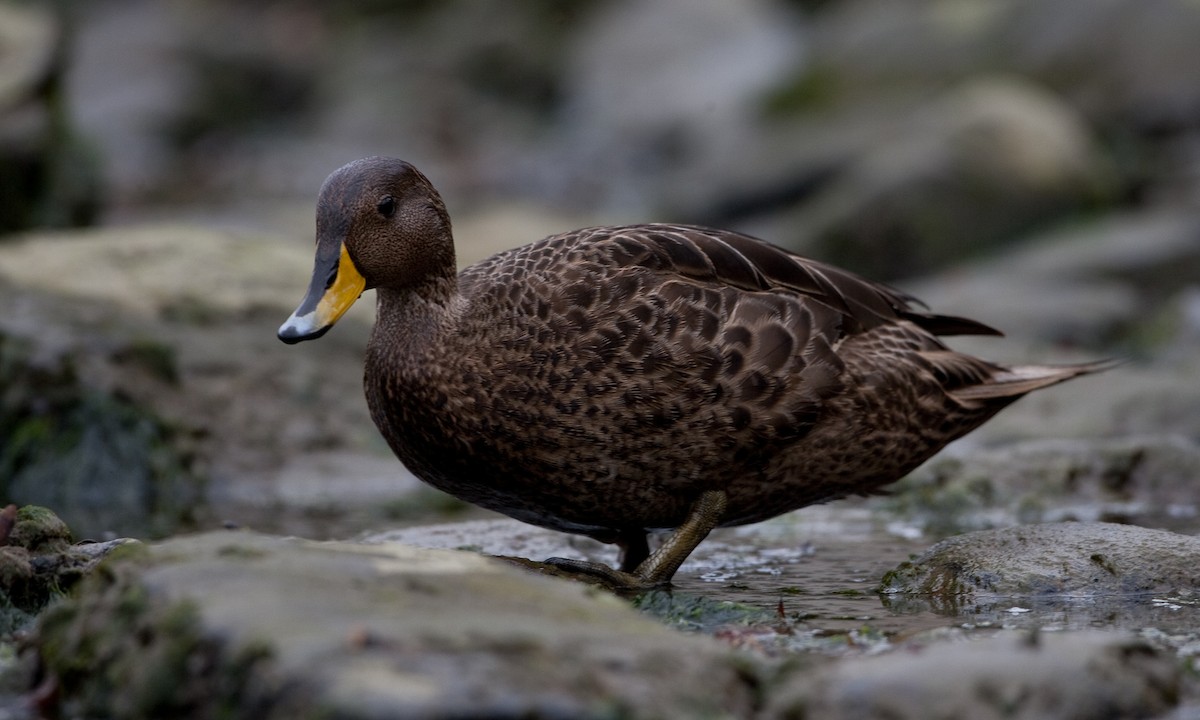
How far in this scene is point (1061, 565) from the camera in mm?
5430

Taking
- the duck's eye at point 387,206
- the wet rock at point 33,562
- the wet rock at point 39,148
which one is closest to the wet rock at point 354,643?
the wet rock at point 33,562

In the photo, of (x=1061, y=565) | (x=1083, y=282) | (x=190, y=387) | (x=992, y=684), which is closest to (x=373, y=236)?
(x=1061, y=565)

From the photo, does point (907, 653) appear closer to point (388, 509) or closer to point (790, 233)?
point (388, 509)

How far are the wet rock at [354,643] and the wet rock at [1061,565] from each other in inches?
67.8

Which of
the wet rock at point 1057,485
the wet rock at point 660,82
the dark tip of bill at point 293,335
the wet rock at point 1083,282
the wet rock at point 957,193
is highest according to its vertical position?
the wet rock at point 660,82

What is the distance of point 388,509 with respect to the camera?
8156mm

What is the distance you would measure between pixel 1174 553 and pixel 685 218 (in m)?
11.9

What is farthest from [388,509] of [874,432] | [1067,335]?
[1067,335]

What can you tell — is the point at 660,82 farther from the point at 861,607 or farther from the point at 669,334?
the point at 861,607

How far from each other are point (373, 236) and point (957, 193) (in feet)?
31.1

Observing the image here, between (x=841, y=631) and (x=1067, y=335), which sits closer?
(x=841, y=631)

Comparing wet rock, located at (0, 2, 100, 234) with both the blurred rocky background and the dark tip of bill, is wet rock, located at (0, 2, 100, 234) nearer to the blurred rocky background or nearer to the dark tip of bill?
the blurred rocky background

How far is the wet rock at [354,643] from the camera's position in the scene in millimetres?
3357

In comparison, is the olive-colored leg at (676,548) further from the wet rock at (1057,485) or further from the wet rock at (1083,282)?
the wet rock at (1083,282)
